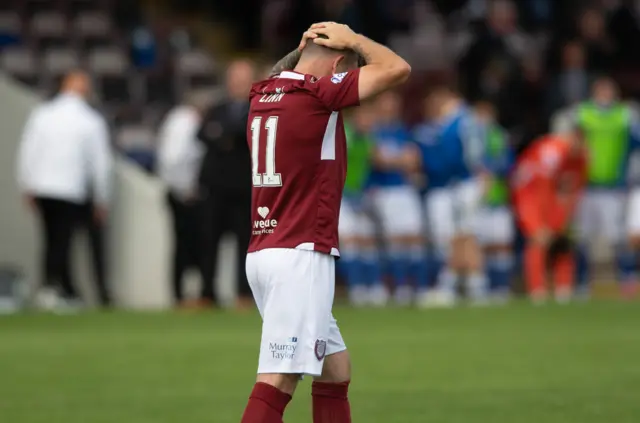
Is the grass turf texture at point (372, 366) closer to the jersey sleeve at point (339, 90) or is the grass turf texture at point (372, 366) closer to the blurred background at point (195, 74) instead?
the blurred background at point (195, 74)

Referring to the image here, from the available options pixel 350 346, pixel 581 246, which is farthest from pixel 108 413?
pixel 581 246

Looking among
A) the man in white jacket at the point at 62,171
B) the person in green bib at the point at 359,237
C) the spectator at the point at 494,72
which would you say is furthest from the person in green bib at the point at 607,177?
the man in white jacket at the point at 62,171

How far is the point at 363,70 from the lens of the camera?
6363 mm

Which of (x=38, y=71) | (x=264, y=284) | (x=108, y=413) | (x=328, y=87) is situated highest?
(x=38, y=71)

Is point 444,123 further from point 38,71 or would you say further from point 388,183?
point 38,71

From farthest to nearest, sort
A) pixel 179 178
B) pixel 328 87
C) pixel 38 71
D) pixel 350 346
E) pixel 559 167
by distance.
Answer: pixel 38 71 < pixel 559 167 < pixel 179 178 < pixel 350 346 < pixel 328 87

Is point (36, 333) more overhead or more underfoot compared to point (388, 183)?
more underfoot

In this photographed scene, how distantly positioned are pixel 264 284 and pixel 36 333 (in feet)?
31.3

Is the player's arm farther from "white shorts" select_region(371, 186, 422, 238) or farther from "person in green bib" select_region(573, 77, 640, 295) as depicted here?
"person in green bib" select_region(573, 77, 640, 295)

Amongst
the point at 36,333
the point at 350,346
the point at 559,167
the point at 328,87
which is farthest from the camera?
the point at 559,167

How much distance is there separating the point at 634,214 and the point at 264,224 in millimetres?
15835

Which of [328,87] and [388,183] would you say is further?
[388,183]

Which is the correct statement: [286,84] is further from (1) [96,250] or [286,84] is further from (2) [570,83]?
(2) [570,83]

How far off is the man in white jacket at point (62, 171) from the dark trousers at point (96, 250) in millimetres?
335
